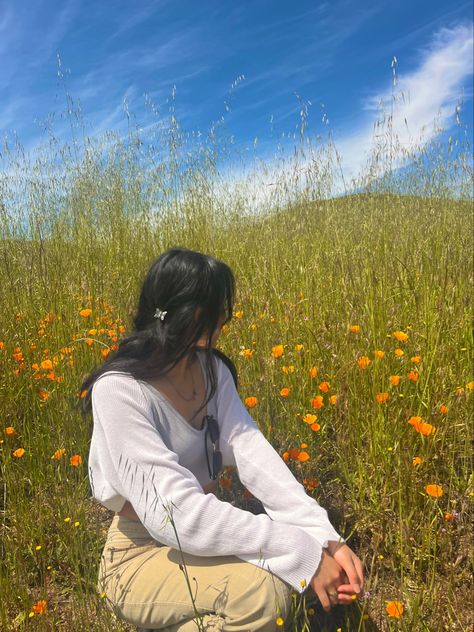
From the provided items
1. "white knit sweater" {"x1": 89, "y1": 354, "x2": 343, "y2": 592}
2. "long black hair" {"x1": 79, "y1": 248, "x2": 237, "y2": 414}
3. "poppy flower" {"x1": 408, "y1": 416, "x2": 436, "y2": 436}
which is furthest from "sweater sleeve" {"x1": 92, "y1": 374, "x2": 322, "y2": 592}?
"poppy flower" {"x1": 408, "y1": 416, "x2": 436, "y2": 436}

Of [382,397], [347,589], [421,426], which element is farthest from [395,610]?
[382,397]

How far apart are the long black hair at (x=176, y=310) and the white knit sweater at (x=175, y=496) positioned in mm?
58

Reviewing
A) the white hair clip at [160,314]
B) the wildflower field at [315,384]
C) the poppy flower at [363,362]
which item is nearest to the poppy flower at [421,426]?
the wildflower field at [315,384]

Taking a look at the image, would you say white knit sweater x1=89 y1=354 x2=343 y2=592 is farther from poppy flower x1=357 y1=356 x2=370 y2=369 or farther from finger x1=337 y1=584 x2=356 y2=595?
poppy flower x1=357 y1=356 x2=370 y2=369

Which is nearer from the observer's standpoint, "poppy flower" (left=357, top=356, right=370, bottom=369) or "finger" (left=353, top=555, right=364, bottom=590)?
"finger" (left=353, top=555, right=364, bottom=590)

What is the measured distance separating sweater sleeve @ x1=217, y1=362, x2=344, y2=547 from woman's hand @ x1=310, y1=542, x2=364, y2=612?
0.04m

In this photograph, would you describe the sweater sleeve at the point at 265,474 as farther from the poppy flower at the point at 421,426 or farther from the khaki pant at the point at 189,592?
the poppy flower at the point at 421,426

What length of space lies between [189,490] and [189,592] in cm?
22

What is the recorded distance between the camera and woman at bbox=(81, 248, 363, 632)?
1.04 m

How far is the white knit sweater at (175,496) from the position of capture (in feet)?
3.42

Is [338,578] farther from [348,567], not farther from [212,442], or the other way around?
[212,442]

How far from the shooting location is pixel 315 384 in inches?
73.7

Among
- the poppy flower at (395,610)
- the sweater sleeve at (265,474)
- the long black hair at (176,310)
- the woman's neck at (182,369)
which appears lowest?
the poppy flower at (395,610)

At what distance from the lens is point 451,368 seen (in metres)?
1.85
